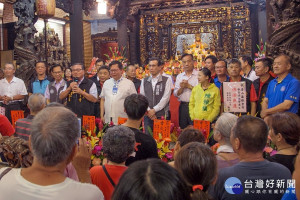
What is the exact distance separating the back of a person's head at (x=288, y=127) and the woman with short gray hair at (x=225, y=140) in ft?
0.87

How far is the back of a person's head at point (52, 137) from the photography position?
49.1 inches

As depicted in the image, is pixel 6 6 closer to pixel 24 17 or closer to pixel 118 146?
pixel 24 17

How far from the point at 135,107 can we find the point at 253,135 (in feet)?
3.41

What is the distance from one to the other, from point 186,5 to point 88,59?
5.24 m

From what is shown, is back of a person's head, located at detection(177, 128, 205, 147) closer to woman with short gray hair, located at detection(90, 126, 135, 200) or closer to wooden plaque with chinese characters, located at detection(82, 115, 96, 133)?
woman with short gray hair, located at detection(90, 126, 135, 200)

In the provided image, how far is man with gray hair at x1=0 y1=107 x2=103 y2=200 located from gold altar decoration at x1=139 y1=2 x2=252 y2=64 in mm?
9751

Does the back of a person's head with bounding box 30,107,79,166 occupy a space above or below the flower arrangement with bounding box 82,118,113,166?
above

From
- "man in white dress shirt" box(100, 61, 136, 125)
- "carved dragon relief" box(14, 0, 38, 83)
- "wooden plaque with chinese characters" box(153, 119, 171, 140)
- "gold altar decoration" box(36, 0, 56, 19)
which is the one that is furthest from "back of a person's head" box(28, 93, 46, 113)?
"gold altar decoration" box(36, 0, 56, 19)

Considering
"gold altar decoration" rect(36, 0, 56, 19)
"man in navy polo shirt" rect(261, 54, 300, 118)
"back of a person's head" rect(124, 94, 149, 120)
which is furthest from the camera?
"gold altar decoration" rect(36, 0, 56, 19)

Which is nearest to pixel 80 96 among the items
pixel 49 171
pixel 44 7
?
pixel 44 7

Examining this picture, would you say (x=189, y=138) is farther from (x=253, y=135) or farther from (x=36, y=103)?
(x=36, y=103)

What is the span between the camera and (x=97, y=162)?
2.55m

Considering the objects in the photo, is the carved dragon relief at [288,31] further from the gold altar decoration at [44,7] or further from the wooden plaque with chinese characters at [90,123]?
the gold altar decoration at [44,7]

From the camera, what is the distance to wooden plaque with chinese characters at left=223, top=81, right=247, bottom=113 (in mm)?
3627
